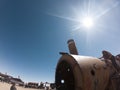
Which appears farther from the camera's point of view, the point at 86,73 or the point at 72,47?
the point at 72,47

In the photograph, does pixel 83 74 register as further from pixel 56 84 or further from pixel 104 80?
pixel 56 84

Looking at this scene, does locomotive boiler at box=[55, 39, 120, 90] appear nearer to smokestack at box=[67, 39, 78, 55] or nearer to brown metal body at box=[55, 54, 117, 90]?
brown metal body at box=[55, 54, 117, 90]

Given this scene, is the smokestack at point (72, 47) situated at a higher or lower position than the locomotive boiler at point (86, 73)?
higher

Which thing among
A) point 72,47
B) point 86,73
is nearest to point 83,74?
point 86,73

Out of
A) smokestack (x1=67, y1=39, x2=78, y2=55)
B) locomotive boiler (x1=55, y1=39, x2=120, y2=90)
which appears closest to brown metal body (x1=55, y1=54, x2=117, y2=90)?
locomotive boiler (x1=55, y1=39, x2=120, y2=90)

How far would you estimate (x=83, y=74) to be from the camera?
5.18m

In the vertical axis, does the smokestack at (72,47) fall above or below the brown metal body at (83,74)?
above

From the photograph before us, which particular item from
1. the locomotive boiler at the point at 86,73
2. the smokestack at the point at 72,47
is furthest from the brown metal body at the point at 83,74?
the smokestack at the point at 72,47

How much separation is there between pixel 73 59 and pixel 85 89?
1.09m

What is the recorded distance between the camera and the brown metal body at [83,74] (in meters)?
5.21

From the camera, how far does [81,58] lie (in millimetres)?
5777

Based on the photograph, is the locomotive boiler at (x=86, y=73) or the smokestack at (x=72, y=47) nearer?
the locomotive boiler at (x=86, y=73)

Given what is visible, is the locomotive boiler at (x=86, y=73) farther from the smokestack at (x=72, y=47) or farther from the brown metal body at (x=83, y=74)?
the smokestack at (x=72, y=47)

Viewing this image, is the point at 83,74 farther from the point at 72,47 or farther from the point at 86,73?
the point at 72,47
